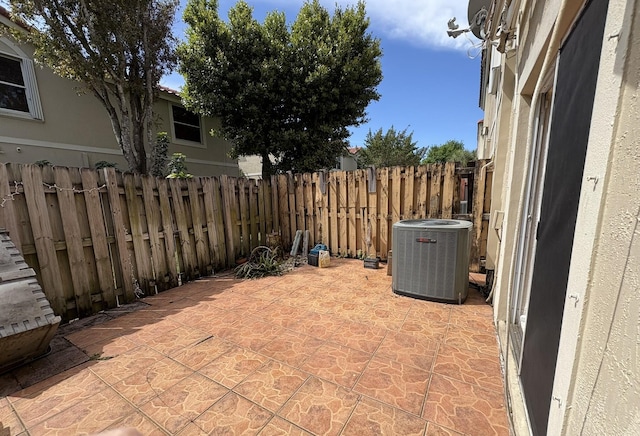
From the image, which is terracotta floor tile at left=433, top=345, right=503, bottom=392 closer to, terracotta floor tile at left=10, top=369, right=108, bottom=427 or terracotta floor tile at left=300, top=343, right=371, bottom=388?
terracotta floor tile at left=300, top=343, right=371, bottom=388

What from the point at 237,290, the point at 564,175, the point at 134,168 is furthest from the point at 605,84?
the point at 134,168

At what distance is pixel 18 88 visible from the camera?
6.44 metres

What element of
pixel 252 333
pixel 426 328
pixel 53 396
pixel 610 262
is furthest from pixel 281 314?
pixel 610 262

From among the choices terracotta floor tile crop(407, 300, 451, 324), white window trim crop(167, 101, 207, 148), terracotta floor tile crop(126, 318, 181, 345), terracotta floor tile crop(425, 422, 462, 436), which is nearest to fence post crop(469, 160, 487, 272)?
terracotta floor tile crop(407, 300, 451, 324)

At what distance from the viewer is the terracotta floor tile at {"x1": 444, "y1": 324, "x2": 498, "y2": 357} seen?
226cm

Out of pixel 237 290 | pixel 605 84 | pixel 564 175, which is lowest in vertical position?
pixel 237 290

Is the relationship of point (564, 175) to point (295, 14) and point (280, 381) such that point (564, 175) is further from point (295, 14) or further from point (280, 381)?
point (295, 14)

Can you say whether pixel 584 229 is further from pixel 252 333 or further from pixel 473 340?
pixel 252 333

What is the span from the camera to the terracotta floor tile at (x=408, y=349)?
2.12 m

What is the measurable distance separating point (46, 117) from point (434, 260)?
9.85 m

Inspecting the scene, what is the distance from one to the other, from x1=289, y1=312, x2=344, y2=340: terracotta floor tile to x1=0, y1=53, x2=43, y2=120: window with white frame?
883cm

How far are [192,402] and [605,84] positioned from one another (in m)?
2.61

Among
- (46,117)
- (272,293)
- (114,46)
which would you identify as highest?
(114,46)

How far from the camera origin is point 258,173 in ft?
45.8
